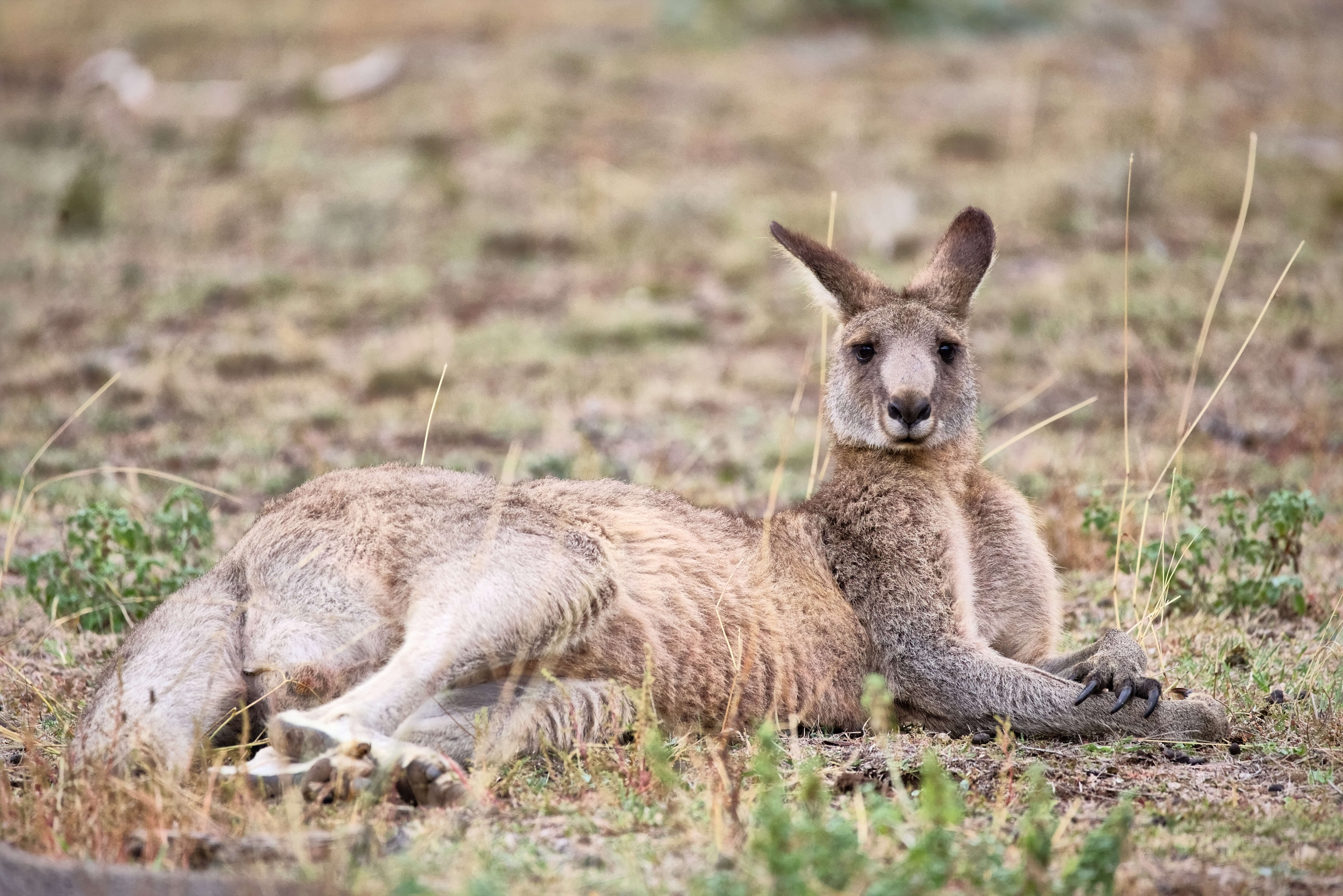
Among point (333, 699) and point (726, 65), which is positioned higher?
point (726, 65)

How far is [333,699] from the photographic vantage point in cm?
433

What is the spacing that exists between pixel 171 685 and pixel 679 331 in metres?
8.72

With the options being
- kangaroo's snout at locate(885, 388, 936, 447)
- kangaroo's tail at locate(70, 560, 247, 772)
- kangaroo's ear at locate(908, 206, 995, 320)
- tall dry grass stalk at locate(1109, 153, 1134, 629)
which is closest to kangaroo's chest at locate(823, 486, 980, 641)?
kangaroo's snout at locate(885, 388, 936, 447)

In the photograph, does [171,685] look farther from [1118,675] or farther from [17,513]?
[1118,675]

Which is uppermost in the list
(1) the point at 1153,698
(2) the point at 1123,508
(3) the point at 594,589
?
(2) the point at 1123,508

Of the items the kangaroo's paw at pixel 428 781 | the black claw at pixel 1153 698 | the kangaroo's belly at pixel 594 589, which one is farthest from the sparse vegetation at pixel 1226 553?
the kangaroo's paw at pixel 428 781

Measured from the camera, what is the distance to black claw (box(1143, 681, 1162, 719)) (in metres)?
4.76

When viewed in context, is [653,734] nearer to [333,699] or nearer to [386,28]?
[333,699]

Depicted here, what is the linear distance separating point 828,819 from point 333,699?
1.58 meters

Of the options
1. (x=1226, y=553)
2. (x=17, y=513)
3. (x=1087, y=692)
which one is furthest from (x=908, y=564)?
(x=17, y=513)

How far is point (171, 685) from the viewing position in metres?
4.22

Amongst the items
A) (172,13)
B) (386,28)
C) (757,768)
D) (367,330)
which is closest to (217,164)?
(367,330)

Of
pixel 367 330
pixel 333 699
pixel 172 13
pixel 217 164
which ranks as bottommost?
pixel 333 699

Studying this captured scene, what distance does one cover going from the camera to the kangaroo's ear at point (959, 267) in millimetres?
5844
